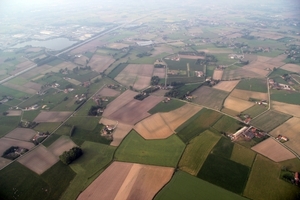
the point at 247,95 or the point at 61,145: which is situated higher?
the point at 61,145

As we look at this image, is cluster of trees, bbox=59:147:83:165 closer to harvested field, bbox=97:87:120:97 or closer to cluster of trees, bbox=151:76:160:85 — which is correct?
harvested field, bbox=97:87:120:97

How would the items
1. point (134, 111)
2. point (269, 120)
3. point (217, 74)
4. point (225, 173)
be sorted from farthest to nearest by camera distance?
point (217, 74), point (134, 111), point (269, 120), point (225, 173)

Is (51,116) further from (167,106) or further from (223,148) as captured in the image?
(223,148)

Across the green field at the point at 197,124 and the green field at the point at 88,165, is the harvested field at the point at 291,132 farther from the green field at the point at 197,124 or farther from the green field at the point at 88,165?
the green field at the point at 88,165

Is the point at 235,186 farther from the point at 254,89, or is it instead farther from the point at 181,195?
the point at 254,89

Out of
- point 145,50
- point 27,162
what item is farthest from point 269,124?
point 145,50

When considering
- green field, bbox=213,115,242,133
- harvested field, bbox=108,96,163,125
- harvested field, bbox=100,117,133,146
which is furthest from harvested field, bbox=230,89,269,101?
harvested field, bbox=100,117,133,146

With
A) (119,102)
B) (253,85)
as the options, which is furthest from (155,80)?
(253,85)
